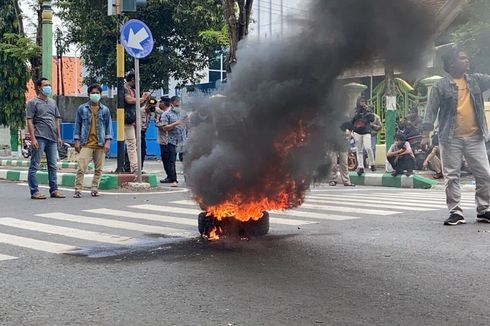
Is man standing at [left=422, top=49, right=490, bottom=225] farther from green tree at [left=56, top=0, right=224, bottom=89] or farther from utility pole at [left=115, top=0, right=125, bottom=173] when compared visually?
green tree at [left=56, top=0, right=224, bottom=89]

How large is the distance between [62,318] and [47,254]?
2042mm

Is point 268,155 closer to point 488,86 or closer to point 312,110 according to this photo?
point 312,110

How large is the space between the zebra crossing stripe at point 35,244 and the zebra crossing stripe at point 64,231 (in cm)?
40

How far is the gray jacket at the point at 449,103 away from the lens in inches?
282

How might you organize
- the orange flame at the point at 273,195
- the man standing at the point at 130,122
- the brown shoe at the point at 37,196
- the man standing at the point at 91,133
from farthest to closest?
the man standing at the point at 130,122
the man standing at the point at 91,133
the brown shoe at the point at 37,196
the orange flame at the point at 273,195

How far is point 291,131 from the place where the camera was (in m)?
5.61

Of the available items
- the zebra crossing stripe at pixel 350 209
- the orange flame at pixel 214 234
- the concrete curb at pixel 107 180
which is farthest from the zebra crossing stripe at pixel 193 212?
the concrete curb at pixel 107 180

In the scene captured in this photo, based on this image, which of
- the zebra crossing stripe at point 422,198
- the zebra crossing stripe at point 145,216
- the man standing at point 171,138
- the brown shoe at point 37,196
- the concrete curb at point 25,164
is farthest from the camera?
the concrete curb at point 25,164

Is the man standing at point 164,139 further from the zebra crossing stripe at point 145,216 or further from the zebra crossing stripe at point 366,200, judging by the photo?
the zebra crossing stripe at point 145,216

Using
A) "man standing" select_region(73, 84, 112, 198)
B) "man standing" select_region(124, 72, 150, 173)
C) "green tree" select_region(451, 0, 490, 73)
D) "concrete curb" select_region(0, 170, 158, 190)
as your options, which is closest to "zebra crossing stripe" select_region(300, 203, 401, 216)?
"man standing" select_region(73, 84, 112, 198)

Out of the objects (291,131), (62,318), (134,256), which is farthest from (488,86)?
(62,318)

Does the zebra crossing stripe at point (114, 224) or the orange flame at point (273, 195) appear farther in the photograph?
the zebra crossing stripe at point (114, 224)

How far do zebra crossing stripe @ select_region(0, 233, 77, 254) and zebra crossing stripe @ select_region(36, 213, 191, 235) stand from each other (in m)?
1.08

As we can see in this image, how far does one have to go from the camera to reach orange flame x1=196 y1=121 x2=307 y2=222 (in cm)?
567
